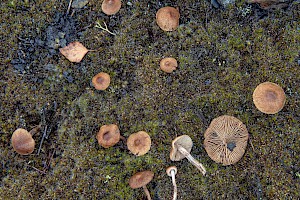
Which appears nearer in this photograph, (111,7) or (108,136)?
(108,136)

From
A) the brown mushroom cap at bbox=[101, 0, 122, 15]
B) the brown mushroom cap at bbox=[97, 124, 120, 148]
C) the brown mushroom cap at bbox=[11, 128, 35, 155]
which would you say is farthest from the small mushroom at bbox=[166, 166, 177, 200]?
the brown mushroom cap at bbox=[101, 0, 122, 15]

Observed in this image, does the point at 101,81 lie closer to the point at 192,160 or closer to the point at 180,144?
the point at 180,144

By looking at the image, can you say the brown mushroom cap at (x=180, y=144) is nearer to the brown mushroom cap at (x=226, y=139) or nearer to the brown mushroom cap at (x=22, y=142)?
the brown mushroom cap at (x=226, y=139)

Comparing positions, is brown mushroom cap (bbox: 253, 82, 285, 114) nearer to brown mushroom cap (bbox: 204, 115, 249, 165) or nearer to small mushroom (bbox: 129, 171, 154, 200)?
brown mushroom cap (bbox: 204, 115, 249, 165)

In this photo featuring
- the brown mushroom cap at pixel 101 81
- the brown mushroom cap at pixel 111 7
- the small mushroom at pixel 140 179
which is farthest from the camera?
the brown mushroom cap at pixel 111 7

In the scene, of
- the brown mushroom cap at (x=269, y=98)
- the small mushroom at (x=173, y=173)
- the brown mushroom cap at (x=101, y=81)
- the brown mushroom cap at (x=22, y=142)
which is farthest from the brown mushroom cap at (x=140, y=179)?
the brown mushroom cap at (x=269, y=98)

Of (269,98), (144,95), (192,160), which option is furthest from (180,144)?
(269,98)

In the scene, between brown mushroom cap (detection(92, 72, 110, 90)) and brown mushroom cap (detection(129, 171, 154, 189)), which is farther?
brown mushroom cap (detection(92, 72, 110, 90))
